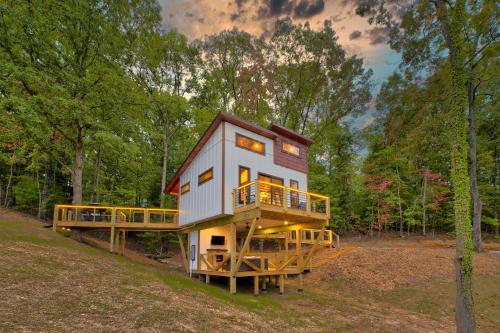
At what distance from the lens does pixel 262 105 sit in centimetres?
3073

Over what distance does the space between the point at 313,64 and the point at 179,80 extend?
13.7 meters

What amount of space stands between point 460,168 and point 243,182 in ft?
29.4

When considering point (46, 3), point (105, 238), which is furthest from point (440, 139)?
point (105, 238)

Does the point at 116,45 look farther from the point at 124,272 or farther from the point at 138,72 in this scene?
the point at 124,272

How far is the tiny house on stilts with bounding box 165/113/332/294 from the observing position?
13523 millimetres

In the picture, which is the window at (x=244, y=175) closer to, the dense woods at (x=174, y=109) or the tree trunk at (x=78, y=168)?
the dense woods at (x=174, y=109)

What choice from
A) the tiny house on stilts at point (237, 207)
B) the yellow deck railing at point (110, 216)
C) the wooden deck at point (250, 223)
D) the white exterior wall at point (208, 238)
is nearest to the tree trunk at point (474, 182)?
the wooden deck at point (250, 223)

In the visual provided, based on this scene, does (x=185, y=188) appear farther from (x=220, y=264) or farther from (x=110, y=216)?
(x=220, y=264)

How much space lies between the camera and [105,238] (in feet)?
93.4

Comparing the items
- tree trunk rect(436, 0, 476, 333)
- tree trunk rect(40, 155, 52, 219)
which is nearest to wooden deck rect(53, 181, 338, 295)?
tree trunk rect(436, 0, 476, 333)

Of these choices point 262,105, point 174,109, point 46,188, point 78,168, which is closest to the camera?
point 78,168

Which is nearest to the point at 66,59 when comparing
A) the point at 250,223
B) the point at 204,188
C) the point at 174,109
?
the point at 174,109

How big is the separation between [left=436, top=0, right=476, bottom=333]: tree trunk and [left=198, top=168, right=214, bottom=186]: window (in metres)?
10.5

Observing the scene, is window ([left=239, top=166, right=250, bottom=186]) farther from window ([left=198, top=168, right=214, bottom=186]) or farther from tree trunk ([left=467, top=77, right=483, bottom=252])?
tree trunk ([left=467, top=77, right=483, bottom=252])
